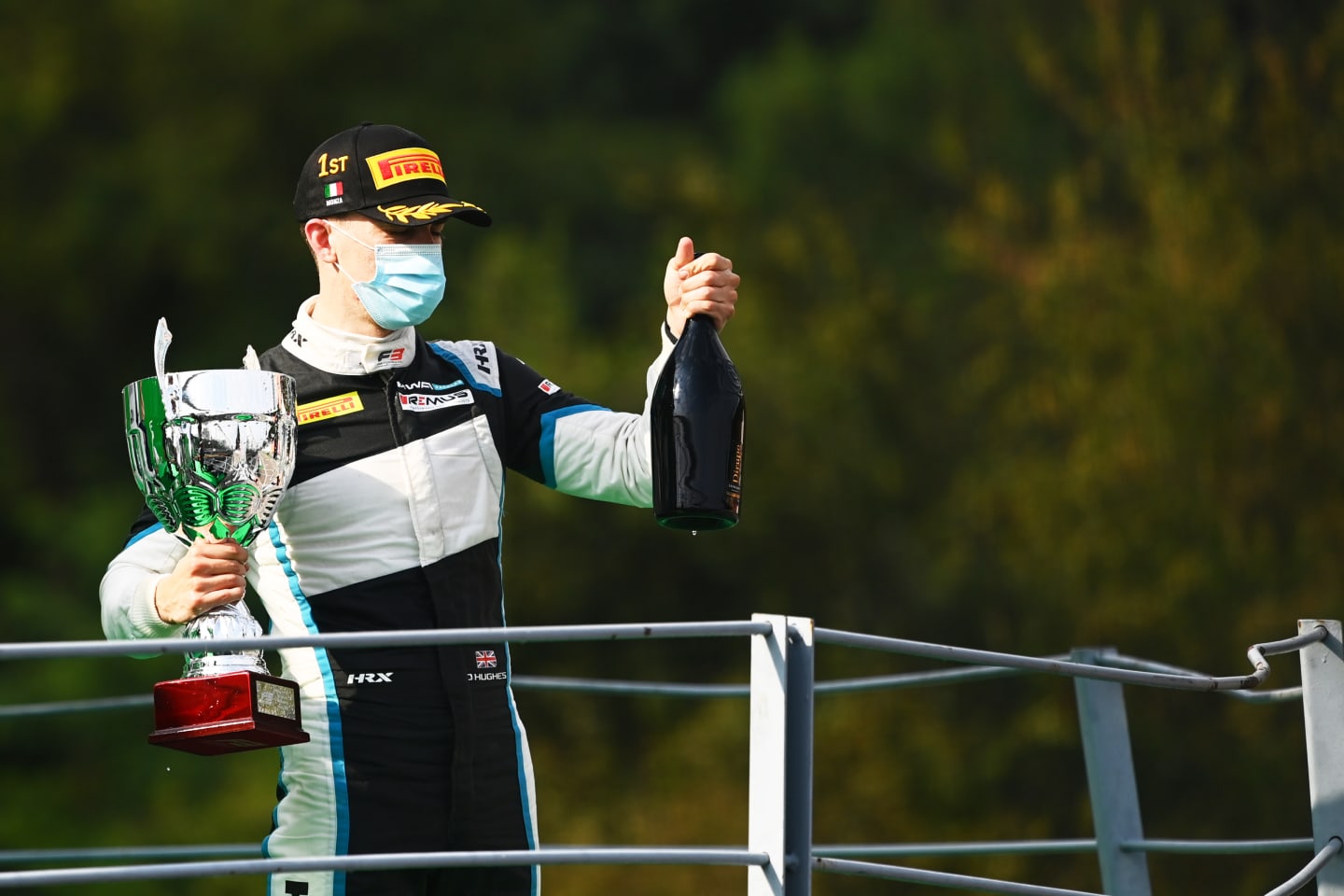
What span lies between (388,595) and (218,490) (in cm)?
31

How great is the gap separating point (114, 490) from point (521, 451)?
598 inches

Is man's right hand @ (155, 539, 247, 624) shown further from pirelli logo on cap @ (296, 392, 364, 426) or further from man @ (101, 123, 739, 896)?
pirelli logo on cap @ (296, 392, 364, 426)

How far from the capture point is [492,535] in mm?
3420

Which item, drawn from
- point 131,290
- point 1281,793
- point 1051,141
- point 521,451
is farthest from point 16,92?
point 521,451

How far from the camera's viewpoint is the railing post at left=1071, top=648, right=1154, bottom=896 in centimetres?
410

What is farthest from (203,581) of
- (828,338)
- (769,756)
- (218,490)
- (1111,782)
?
(828,338)

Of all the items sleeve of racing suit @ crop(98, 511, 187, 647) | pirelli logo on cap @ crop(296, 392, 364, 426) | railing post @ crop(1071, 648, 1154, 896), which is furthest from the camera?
railing post @ crop(1071, 648, 1154, 896)

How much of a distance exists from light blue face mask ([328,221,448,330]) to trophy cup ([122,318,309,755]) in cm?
22

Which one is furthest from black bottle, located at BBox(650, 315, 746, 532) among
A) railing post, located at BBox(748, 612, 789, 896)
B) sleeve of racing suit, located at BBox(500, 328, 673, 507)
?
railing post, located at BBox(748, 612, 789, 896)

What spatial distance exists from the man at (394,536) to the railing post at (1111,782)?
46.0 inches

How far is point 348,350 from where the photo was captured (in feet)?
11.3

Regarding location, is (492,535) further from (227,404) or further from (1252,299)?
(1252,299)

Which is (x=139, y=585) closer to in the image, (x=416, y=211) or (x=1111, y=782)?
(x=416, y=211)

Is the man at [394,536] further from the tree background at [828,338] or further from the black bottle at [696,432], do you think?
the tree background at [828,338]
